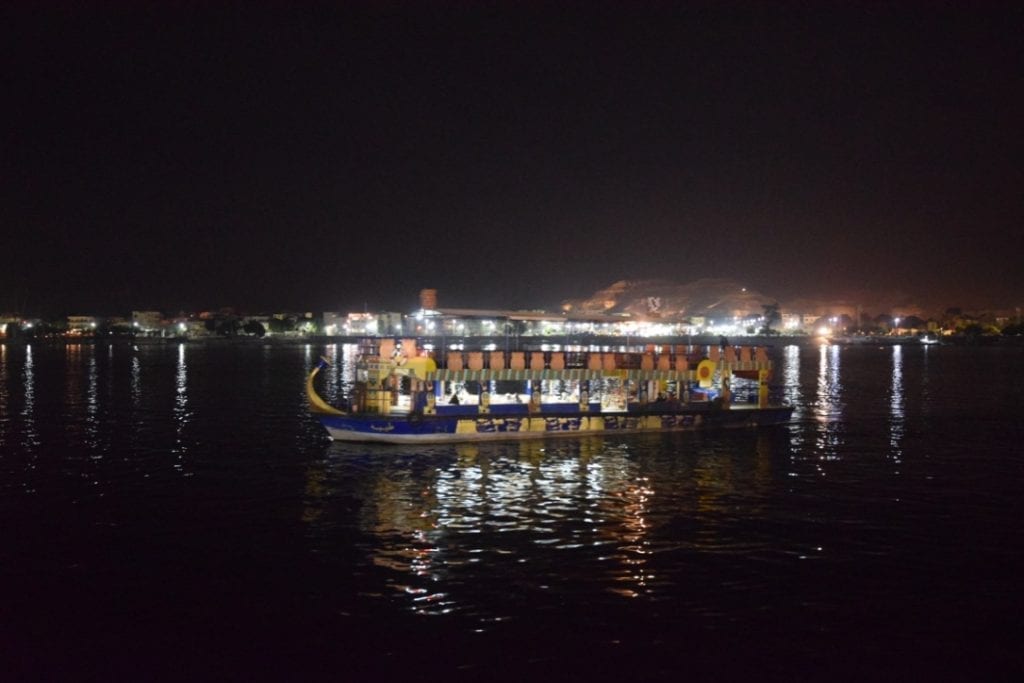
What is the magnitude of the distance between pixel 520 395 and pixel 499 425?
5.79 ft

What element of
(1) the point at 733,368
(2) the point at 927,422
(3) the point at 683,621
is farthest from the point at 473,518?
(2) the point at 927,422

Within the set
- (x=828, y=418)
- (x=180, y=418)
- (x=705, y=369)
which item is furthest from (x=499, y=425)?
(x=828, y=418)

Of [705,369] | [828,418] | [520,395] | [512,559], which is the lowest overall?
[512,559]

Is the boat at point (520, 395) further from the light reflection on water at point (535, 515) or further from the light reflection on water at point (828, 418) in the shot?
the light reflection on water at point (828, 418)

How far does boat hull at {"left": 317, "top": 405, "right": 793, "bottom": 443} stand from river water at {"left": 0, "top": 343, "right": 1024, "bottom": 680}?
0.48 meters

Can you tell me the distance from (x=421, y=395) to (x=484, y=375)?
7.01 feet

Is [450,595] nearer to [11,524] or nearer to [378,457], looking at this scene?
[11,524]

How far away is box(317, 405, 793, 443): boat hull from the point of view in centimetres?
2753

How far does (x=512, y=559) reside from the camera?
50.5 ft

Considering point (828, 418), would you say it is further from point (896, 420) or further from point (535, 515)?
point (535, 515)

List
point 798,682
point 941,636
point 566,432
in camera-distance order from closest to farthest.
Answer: point 798,682
point 941,636
point 566,432

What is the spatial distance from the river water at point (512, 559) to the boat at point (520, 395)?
30.1 inches

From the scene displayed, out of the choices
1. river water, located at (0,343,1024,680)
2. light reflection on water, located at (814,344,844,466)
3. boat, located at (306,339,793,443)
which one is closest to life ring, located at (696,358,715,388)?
boat, located at (306,339,793,443)

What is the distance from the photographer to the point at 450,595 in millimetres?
13406
